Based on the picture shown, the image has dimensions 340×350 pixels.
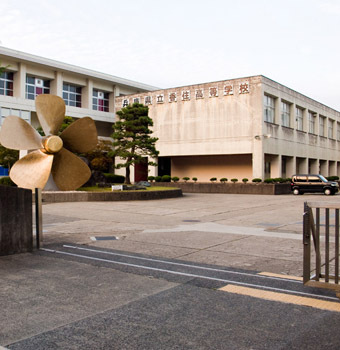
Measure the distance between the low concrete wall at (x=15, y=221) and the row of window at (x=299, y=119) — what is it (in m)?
31.1

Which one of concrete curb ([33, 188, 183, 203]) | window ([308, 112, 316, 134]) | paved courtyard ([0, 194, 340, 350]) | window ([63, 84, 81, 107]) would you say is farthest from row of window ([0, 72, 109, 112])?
paved courtyard ([0, 194, 340, 350])

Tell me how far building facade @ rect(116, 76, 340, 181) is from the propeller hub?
849 inches

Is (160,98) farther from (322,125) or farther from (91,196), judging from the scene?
(91,196)

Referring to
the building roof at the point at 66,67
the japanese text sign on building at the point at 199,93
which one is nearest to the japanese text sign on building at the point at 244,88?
the japanese text sign on building at the point at 199,93

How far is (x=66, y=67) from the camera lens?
4519 centimetres

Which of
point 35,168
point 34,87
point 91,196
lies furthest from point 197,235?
point 34,87

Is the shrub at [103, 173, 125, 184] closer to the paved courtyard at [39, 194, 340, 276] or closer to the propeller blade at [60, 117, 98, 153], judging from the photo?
the propeller blade at [60, 117, 98, 153]

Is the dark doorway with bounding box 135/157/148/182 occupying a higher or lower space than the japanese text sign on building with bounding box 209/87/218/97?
lower

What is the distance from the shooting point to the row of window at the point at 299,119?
37281 mm

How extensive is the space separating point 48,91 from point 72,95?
335 cm

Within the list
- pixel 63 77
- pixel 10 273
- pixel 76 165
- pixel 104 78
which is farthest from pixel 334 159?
pixel 10 273

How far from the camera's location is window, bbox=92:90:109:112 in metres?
50.6

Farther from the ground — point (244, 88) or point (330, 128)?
point (244, 88)

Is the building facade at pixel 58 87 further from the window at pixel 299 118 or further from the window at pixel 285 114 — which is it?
the window at pixel 299 118
